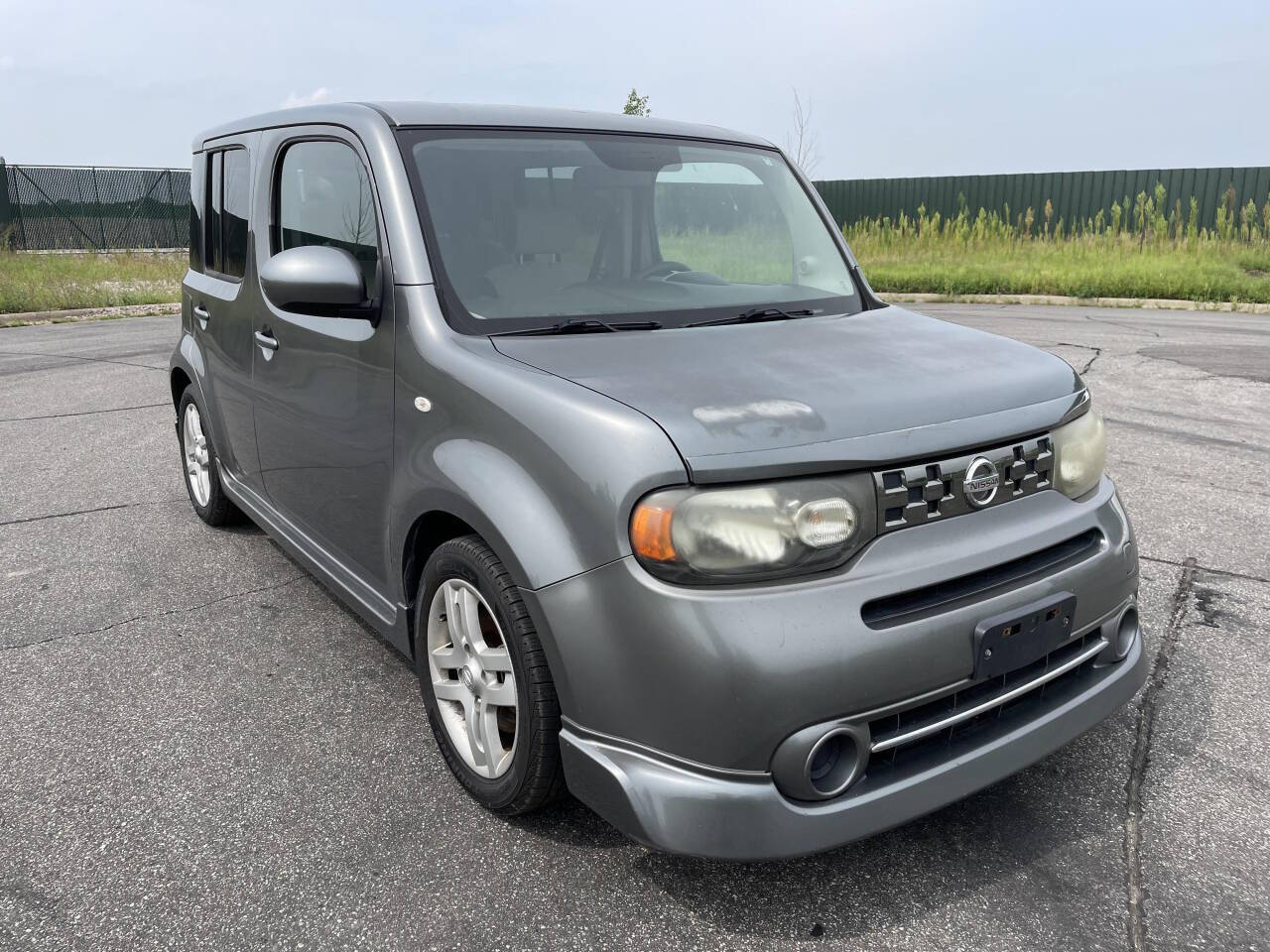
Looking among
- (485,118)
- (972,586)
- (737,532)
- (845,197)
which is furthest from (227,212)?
(845,197)

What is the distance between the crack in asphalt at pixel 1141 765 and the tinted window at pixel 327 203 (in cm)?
244

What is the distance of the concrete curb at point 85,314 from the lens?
15039 mm

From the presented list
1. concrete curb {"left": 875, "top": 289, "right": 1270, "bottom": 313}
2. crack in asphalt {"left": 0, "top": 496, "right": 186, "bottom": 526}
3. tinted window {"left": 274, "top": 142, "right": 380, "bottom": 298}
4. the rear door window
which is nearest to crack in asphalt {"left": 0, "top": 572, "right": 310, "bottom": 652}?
the rear door window

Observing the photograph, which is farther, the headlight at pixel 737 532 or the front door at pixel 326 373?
the front door at pixel 326 373

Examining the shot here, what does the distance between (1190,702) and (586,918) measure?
208 centimetres

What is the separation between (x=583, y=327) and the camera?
2.69 m

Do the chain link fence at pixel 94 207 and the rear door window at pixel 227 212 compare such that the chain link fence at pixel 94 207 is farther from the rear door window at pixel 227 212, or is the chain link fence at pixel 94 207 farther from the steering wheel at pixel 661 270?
the steering wheel at pixel 661 270

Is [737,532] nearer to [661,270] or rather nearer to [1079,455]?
[1079,455]

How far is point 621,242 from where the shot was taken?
3080mm

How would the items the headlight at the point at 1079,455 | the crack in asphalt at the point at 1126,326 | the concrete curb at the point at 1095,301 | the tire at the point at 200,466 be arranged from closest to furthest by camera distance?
the headlight at the point at 1079,455, the tire at the point at 200,466, the crack in asphalt at the point at 1126,326, the concrete curb at the point at 1095,301

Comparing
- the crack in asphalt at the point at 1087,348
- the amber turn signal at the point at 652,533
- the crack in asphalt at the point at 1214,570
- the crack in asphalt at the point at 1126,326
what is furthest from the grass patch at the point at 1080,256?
the amber turn signal at the point at 652,533

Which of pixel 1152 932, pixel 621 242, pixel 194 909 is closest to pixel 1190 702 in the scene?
pixel 1152 932

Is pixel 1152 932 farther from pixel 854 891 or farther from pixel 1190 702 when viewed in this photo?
pixel 1190 702

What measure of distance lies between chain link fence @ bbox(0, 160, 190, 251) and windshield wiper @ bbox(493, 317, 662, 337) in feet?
104
